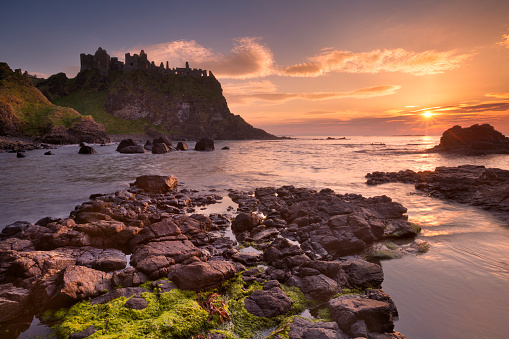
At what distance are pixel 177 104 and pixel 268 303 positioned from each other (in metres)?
183

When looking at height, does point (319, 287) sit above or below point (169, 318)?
above

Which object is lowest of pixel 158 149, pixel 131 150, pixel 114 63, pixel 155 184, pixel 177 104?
pixel 155 184

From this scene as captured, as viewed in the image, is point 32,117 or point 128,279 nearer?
point 128,279

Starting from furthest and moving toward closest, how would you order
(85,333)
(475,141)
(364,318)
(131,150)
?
1. (475,141)
2. (131,150)
3. (364,318)
4. (85,333)

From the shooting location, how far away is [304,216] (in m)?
12.3

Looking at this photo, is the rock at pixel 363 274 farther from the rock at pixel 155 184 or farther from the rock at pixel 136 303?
the rock at pixel 155 184

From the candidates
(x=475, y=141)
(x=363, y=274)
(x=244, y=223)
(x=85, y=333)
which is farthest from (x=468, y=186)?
(x=475, y=141)

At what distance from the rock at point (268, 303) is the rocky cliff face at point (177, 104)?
166162mm

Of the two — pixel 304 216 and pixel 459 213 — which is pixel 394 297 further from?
pixel 459 213

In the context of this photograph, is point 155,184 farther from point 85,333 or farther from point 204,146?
point 204,146

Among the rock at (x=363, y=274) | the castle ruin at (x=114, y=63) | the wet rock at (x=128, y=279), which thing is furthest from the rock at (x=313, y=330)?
the castle ruin at (x=114, y=63)

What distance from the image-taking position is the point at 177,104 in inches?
6752

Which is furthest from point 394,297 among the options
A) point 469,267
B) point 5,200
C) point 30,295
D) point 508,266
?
point 5,200

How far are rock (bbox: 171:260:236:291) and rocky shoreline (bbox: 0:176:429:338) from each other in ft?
0.09
